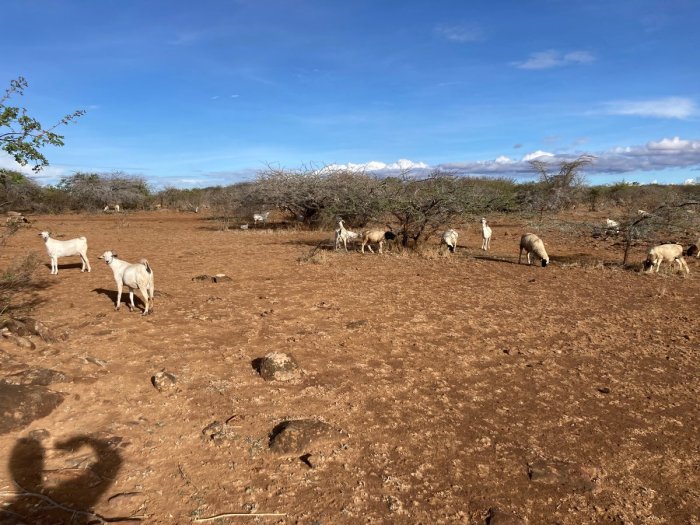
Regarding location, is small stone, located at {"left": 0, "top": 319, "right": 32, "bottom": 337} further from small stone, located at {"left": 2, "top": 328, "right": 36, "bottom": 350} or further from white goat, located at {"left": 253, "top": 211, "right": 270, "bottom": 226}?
white goat, located at {"left": 253, "top": 211, "right": 270, "bottom": 226}

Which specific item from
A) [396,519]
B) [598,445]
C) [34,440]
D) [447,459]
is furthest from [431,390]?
[34,440]

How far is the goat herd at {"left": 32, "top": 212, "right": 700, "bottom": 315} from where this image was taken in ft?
23.6

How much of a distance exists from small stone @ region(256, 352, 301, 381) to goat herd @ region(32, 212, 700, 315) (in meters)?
3.09

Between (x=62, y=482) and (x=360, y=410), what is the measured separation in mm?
2676

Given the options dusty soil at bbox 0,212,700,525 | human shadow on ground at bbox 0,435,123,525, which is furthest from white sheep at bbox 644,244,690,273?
human shadow on ground at bbox 0,435,123,525

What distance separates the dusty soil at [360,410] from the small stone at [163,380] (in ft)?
0.09

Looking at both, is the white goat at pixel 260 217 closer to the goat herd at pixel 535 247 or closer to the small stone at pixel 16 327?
the goat herd at pixel 535 247

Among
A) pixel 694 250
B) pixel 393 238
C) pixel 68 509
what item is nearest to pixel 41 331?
pixel 68 509

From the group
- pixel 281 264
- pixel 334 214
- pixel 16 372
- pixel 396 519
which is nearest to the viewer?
pixel 396 519

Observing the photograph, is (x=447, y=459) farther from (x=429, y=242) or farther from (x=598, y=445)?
(x=429, y=242)

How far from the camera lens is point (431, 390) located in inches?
198

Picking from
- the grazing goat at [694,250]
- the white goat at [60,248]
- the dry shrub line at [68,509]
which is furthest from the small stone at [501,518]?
the grazing goat at [694,250]

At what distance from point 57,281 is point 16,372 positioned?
18.7ft

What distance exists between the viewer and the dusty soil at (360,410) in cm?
321
